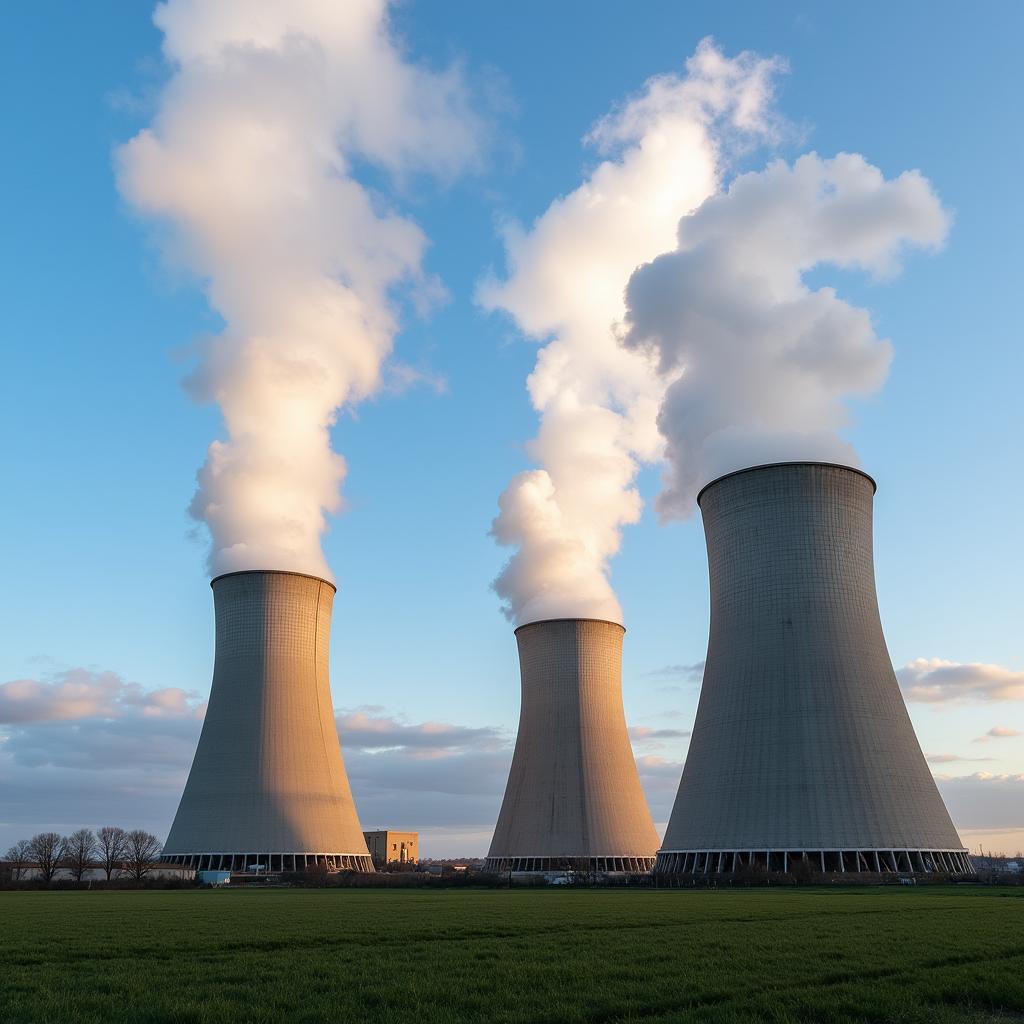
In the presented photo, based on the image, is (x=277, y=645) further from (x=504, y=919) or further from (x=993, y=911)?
(x=993, y=911)

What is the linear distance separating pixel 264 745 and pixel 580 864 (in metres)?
14.5

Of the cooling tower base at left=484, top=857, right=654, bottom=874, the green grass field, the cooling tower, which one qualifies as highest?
the cooling tower

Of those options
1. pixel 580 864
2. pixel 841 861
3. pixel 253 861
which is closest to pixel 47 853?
pixel 253 861

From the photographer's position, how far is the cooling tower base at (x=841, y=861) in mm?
26406

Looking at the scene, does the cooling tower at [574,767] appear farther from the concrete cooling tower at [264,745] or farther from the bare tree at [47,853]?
the bare tree at [47,853]

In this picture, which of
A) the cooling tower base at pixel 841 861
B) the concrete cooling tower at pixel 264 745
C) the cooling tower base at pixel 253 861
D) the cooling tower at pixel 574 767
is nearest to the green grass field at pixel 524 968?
the cooling tower base at pixel 841 861

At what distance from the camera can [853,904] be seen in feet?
55.2

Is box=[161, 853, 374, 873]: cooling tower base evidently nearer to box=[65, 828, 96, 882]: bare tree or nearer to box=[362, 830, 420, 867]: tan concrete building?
box=[65, 828, 96, 882]: bare tree

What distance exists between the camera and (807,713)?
1047 inches

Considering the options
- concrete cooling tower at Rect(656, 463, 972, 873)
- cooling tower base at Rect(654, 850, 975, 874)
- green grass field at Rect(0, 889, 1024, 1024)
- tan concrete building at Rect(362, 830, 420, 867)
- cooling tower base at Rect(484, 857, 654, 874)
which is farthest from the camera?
tan concrete building at Rect(362, 830, 420, 867)

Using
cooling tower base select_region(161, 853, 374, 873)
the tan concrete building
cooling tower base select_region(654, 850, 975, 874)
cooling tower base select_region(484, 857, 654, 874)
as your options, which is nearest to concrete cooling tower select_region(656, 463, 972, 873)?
cooling tower base select_region(654, 850, 975, 874)

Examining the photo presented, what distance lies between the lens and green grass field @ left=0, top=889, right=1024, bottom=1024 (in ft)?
18.7

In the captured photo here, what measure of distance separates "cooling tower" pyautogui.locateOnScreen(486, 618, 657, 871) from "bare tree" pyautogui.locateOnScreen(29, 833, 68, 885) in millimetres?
20500

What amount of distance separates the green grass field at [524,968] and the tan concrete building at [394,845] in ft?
247
